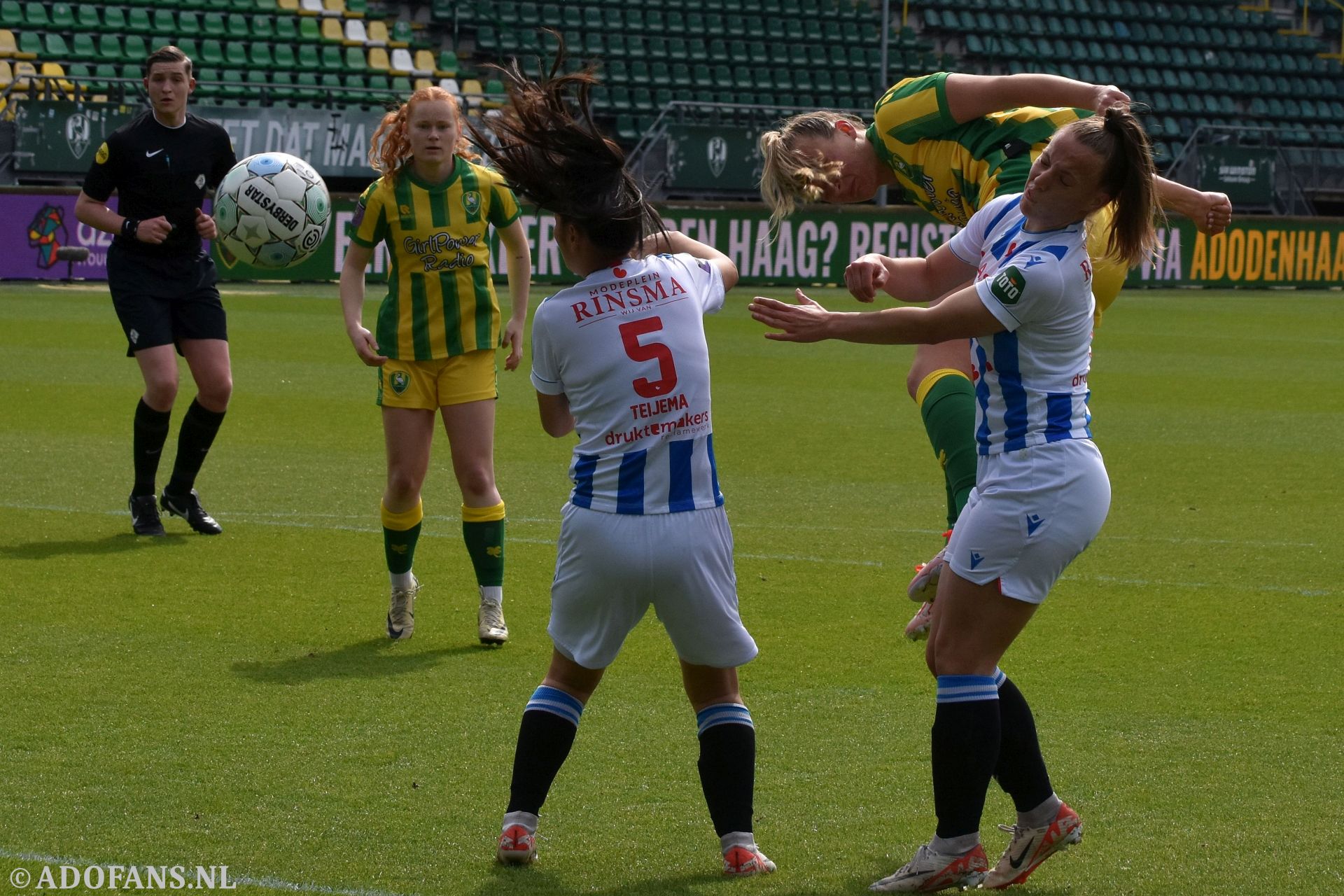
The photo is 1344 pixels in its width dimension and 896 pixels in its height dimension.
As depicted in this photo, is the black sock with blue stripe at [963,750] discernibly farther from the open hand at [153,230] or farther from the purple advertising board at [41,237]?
the purple advertising board at [41,237]

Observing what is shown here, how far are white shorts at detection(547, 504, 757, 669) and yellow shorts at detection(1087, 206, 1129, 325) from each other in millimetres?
1072

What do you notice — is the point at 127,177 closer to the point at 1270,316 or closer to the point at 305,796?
the point at 305,796

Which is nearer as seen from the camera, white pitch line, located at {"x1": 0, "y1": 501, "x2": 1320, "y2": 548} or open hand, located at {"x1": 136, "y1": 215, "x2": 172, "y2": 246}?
open hand, located at {"x1": 136, "y1": 215, "x2": 172, "y2": 246}

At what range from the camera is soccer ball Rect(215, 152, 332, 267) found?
7238mm

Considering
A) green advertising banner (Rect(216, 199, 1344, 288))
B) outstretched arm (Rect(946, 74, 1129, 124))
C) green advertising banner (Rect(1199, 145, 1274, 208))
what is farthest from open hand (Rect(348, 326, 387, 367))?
green advertising banner (Rect(1199, 145, 1274, 208))

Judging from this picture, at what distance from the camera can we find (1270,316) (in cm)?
2272

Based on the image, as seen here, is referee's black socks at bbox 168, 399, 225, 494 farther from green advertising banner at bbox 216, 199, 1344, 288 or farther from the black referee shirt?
green advertising banner at bbox 216, 199, 1344, 288

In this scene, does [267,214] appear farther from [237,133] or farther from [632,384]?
[237,133]

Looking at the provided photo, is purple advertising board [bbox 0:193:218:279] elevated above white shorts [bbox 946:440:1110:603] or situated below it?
below

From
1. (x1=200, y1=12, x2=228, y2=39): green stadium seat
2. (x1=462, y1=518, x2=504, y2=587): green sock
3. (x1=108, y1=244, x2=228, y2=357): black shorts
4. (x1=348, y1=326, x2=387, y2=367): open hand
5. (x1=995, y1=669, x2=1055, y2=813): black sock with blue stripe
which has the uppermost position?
(x1=200, y1=12, x2=228, y2=39): green stadium seat

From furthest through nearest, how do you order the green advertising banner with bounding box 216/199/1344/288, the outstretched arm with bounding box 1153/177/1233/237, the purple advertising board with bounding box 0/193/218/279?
1. the green advertising banner with bounding box 216/199/1344/288
2. the purple advertising board with bounding box 0/193/218/279
3. the outstretched arm with bounding box 1153/177/1233/237

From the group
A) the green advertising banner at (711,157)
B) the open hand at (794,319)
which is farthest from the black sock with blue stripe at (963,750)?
the green advertising banner at (711,157)

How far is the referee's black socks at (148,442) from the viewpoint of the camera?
8.00m

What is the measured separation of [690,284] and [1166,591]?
3755mm
